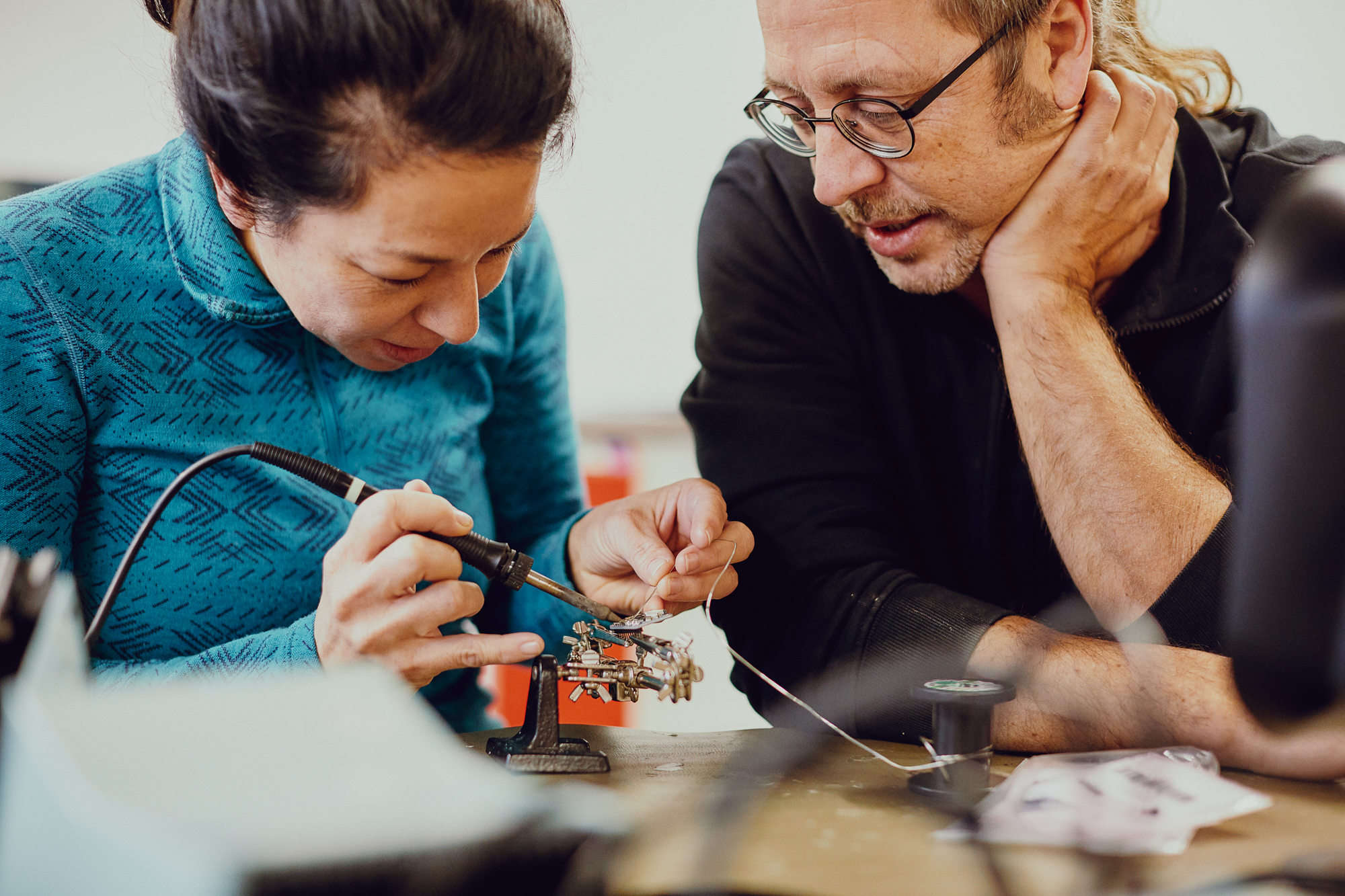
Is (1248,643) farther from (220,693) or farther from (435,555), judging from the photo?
(435,555)

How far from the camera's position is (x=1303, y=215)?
0.33 metres

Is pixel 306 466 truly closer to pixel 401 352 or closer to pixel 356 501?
pixel 356 501

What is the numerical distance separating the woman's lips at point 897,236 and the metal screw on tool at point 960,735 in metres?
0.60

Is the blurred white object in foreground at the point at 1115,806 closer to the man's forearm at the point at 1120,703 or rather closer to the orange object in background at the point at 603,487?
the man's forearm at the point at 1120,703

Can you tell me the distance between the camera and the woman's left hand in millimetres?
994

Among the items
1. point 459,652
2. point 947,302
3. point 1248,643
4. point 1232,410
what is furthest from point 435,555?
point 1232,410

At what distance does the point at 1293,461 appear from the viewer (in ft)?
1.13

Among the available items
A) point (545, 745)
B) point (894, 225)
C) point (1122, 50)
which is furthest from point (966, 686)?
point (1122, 50)

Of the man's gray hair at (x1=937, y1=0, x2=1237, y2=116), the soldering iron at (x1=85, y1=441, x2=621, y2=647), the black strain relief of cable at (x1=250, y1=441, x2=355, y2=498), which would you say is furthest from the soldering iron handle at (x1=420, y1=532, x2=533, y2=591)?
the man's gray hair at (x1=937, y1=0, x2=1237, y2=116)

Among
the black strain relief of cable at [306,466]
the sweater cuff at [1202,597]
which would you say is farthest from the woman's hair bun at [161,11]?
the sweater cuff at [1202,597]

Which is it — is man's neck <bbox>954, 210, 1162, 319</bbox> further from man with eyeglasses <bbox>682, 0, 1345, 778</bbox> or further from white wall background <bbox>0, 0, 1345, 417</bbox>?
white wall background <bbox>0, 0, 1345, 417</bbox>

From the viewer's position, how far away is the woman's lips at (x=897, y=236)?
1.18 m

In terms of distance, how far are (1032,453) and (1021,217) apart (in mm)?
269

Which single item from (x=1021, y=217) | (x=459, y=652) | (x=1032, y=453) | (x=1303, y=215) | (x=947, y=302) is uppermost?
(x=1303, y=215)
